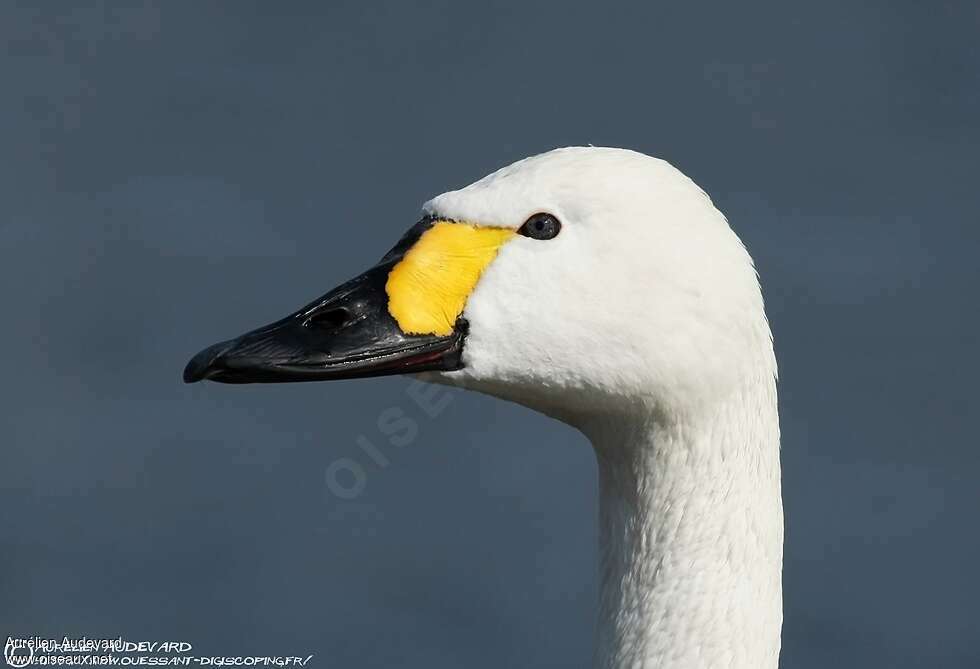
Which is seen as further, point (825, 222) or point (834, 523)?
point (825, 222)

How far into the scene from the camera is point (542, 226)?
5.46 m

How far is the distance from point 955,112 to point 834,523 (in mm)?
3879

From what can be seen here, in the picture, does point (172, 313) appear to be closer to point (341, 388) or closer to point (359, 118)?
point (341, 388)

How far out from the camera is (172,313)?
12.9 m

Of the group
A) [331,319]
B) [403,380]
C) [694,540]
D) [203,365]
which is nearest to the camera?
[203,365]

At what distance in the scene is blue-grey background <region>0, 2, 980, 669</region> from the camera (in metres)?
11.9

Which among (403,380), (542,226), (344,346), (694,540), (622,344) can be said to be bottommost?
(694,540)

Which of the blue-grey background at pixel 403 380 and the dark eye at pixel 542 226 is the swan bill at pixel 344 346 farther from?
the blue-grey background at pixel 403 380

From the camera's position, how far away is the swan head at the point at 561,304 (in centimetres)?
538

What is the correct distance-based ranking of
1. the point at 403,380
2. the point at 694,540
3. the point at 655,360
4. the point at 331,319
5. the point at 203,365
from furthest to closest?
the point at 403,380, the point at 694,540, the point at 331,319, the point at 203,365, the point at 655,360

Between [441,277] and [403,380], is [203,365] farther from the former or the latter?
[403,380]

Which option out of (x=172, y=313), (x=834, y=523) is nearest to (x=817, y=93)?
(x=834, y=523)

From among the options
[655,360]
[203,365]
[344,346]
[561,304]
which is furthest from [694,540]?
[203,365]

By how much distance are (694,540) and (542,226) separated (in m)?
0.95
